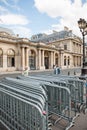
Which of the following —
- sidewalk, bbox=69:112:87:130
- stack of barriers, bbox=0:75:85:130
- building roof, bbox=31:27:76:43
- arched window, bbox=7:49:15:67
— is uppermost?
building roof, bbox=31:27:76:43

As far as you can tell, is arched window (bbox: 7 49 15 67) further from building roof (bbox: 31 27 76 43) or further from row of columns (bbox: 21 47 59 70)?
building roof (bbox: 31 27 76 43)

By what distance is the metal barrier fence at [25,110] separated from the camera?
3076mm

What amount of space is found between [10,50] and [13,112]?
3507 cm

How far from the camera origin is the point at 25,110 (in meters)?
3.43

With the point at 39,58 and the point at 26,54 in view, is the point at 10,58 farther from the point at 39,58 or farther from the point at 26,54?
the point at 39,58

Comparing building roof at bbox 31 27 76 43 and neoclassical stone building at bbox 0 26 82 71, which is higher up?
building roof at bbox 31 27 76 43

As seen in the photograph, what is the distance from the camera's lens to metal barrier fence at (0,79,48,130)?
10.1ft

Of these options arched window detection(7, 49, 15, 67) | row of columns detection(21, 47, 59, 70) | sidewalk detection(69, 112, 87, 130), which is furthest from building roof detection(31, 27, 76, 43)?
sidewalk detection(69, 112, 87, 130)

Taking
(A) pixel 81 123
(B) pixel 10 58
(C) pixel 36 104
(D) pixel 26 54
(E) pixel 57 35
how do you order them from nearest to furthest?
(C) pixel 36 104
(A) pixel 81 123
(B) pixel 10 58
(D) pixel 26 54
(E) pixel 57 35

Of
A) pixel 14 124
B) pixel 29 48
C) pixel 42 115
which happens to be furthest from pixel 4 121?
pixel 29 48

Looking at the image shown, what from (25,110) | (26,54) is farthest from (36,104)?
(26,54)

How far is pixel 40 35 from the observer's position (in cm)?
8788

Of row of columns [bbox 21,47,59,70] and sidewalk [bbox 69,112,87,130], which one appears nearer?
sidewalk [bbox 69,112,87,130]

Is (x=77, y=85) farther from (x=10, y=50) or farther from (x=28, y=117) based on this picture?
(x=10, y=50)
